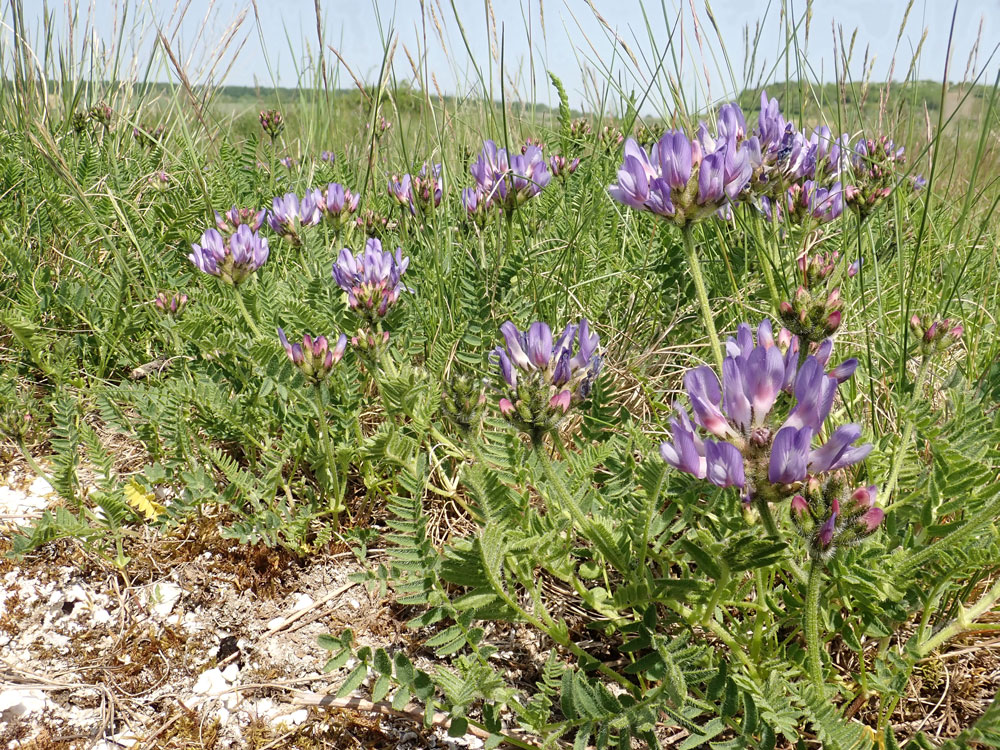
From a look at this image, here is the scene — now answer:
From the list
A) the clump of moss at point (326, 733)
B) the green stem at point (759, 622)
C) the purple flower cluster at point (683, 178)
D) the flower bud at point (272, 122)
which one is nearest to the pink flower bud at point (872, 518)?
the green stem at point (759, 622)

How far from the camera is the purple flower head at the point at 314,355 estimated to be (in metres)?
2.15

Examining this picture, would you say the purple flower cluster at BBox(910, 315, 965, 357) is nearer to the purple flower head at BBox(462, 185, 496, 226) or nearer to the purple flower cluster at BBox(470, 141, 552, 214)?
the purple flower cluster at BBox(470, 141, 552, 214)

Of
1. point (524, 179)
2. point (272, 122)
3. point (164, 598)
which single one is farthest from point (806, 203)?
point (272, 122)

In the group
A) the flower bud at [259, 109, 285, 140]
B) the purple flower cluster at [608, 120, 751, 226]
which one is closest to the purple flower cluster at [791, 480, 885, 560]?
the purple flower cluster at [608, 120, 751, 226]

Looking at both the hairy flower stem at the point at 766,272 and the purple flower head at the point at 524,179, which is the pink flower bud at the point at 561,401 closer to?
the hairy flower stem at the point at 766,272

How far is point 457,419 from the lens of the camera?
1.83 m

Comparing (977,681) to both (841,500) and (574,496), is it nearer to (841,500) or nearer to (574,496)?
(841,500)

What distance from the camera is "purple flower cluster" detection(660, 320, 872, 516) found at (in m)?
1.23

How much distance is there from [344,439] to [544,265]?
125 centimetres

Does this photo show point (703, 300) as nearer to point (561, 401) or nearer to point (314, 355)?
point (561, 401)

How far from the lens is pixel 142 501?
8.56 feet

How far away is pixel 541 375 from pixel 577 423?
992 millimetres

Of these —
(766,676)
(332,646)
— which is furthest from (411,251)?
(766,676)

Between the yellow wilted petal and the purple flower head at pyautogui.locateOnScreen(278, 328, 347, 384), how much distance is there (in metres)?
0.79
